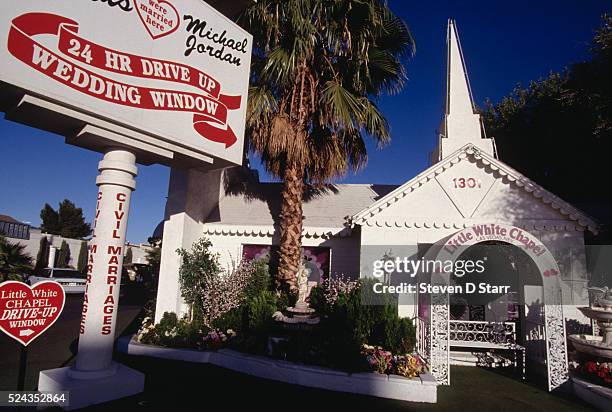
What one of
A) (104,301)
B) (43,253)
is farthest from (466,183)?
(43,253)

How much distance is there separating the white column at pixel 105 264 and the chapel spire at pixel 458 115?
1219 centimetres

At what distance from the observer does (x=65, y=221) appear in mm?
48062

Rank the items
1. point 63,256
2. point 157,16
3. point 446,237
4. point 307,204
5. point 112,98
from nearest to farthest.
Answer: point 112,98, point 157,16, point 446,237, point 307,204, point 63,256

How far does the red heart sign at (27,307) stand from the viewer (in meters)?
3.92

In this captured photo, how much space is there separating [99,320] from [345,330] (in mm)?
4930

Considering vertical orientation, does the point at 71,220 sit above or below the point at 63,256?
above

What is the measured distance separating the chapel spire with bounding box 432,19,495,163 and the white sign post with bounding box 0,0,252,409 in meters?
10.3

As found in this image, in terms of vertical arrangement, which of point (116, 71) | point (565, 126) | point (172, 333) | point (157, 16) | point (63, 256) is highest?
point (565, 126)

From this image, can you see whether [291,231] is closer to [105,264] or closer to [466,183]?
[105,264]

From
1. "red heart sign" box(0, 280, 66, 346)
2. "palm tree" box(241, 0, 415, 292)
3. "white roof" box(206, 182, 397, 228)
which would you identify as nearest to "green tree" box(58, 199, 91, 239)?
"white roof" box(206, 182, 397, 228)

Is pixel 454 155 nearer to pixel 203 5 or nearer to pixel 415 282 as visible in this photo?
pixel 415 282

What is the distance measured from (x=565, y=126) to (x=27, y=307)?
18.9m

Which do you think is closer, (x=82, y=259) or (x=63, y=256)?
(x=63, y=256)

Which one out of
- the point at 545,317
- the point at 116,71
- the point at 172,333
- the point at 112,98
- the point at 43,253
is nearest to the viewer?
the point at 112,98
